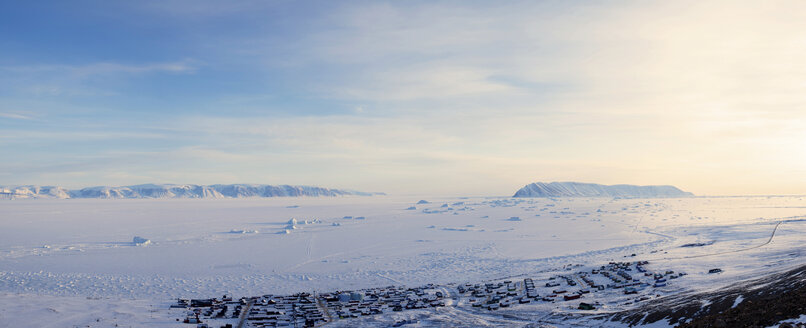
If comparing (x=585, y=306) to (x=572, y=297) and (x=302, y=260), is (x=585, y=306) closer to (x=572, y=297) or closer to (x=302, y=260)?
(x=572, y=297)

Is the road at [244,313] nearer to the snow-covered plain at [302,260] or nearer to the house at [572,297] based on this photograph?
the snow-covered plain at [302,260]

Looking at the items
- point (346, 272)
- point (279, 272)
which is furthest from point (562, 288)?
point (279, 272)

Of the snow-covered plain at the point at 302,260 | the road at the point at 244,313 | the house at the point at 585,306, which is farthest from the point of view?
the snow-covered plain at the point at 302,260

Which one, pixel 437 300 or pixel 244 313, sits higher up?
pixel 437 300

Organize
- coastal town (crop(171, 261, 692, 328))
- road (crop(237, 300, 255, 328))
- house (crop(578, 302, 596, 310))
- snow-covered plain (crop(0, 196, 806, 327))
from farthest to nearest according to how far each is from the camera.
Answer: snow-covered plain (crop(0, 196, 806, 327)), coastal town (crop(171, 261, 692, 328)), road (crop(237, 300, 255, 328)), house (crop(578, 302, 596, 310))

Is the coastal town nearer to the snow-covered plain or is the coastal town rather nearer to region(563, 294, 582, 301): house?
region(563, 294, 582, 301): house

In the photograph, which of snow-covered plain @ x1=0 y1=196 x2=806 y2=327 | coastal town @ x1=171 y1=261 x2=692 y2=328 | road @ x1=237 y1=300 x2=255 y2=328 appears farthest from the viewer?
snow-covered plain @ x1=0 y1=196 x2=806 y2=327

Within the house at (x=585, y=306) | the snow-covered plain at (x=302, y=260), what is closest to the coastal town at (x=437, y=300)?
the house at (x=585, y=306)

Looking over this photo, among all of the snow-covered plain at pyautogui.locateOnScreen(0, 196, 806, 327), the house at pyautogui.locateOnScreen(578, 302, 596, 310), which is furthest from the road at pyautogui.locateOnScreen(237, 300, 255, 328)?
the house at pyautogui.locateOnScreen(578, 302, 596, 310)

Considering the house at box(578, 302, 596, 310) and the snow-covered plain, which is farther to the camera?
the snow-covered plain

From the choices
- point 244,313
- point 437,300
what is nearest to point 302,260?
point 244,313

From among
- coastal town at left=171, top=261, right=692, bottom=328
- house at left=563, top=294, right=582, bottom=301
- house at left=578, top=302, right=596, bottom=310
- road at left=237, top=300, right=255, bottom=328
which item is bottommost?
road at left=237, top=300, right=255, bottom=328

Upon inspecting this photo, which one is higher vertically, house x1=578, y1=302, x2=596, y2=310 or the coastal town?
house x1=578, y1=302, x2=596, y2=310

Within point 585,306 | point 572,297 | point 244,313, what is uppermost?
point 585,306
